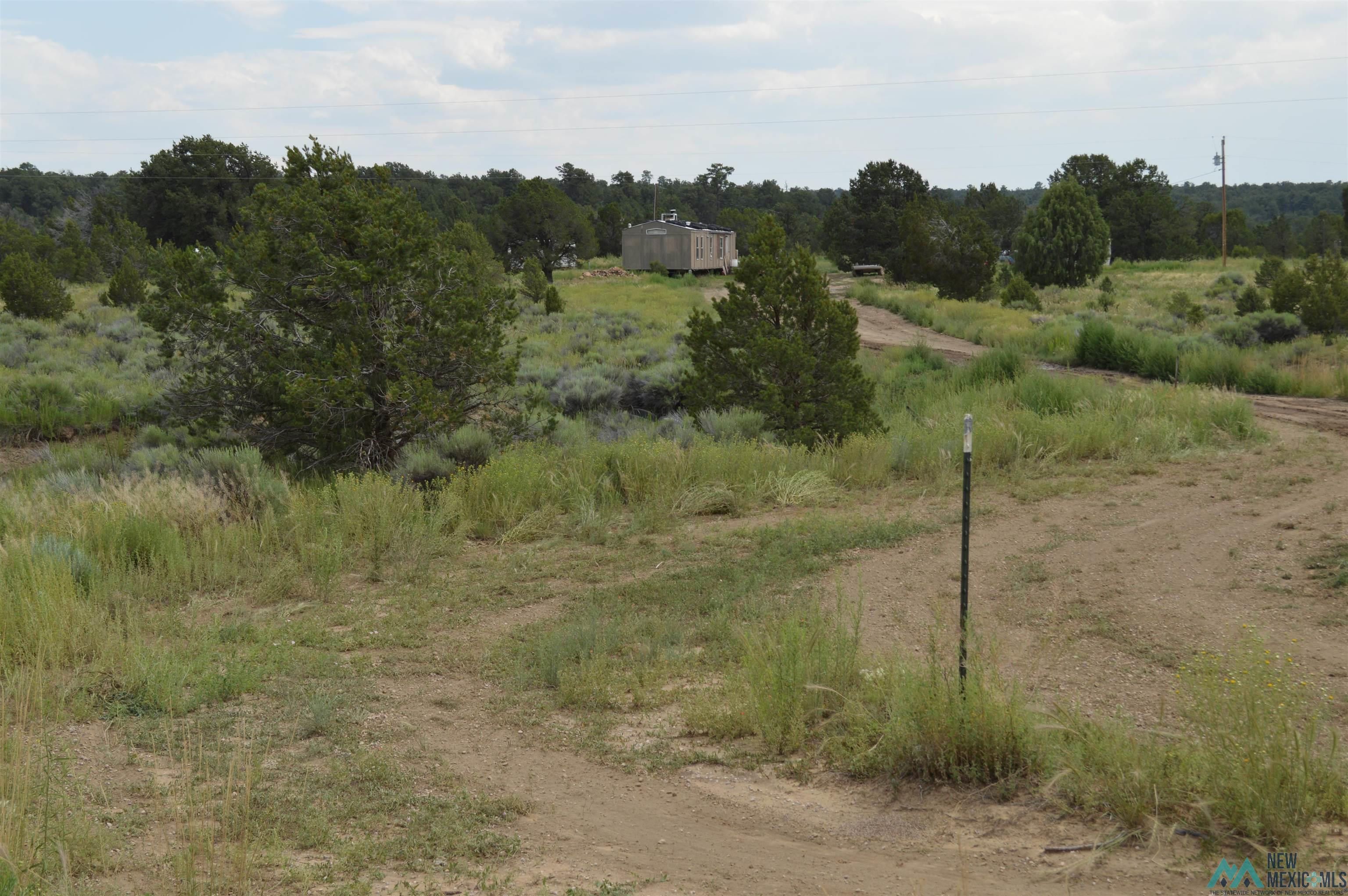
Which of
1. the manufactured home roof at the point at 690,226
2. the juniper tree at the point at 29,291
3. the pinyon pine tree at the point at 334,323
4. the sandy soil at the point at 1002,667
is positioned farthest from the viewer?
the manufactured home roof at the point at 690,226

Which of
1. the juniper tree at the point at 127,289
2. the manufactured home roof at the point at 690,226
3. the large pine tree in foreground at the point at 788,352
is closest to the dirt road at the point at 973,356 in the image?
the large pine tree in foreground at the point at 788,352

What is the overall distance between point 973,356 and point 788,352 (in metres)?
10.9

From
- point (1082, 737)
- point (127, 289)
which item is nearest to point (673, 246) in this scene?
point (127, 289)

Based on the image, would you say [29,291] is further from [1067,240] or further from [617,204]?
[617,204]

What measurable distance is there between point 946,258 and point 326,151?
32661 millimetres

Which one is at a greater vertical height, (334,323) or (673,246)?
(673,246)

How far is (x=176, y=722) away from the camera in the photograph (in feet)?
16.9

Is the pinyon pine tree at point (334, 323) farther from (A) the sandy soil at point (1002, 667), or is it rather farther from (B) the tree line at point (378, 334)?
(A) the sandy soil at point (1002, 667)

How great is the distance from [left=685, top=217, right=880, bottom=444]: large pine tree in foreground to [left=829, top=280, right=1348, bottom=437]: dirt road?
54 centimetres

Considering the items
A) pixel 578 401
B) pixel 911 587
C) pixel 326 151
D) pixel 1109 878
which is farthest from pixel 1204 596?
pixel 578 401

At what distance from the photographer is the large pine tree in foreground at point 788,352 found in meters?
12.3

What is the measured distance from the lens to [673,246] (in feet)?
209

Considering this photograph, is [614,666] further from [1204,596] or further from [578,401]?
[578,401]

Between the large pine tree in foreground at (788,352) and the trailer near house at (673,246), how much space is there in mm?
50768
